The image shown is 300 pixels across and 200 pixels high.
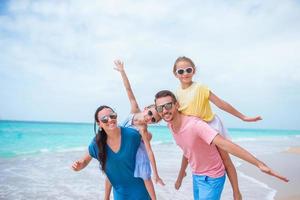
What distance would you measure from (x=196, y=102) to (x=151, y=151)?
2.49 feet

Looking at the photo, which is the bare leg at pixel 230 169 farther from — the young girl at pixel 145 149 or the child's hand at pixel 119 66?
the child's hand at pixel 119 66

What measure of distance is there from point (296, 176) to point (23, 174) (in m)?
7.86

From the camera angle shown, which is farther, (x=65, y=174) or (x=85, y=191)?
(x=65, y=174)

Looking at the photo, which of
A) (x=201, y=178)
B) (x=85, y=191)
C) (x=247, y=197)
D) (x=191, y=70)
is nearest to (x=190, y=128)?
(x=201, y=178)

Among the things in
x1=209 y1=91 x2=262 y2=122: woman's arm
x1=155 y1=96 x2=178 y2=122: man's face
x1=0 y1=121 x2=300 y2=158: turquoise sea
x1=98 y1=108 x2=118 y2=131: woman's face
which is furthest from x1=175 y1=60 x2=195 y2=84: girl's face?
x1=0 y1=121 x2=300 y2=158: turquoise sea

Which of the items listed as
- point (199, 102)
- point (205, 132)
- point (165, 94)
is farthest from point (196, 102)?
point (205, 132)

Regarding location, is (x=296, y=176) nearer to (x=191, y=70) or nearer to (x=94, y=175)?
(x=94, y=175)

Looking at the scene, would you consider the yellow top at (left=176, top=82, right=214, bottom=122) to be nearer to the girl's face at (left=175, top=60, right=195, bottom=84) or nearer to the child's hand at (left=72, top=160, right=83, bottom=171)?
the girl's face at (left=175, top=60, right=195, bottom=84)

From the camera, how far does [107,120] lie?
3914 mm

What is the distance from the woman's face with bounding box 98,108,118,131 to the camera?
3.91 meters

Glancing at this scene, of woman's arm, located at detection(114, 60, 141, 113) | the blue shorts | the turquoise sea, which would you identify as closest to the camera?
the blue shorts

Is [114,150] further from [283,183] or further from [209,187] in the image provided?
[283,183]

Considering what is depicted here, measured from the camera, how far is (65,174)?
36.7ft

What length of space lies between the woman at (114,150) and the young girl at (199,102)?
2.31 ft
